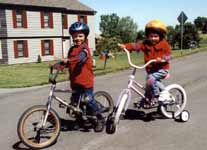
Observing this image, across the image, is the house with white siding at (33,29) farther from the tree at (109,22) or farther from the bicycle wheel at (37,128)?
the tree at (109,22)

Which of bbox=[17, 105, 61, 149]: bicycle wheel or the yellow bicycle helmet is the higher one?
the yellow bicycle helmet

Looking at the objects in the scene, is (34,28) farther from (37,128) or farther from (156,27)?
(37,128)

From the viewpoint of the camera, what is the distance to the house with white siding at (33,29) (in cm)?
3597

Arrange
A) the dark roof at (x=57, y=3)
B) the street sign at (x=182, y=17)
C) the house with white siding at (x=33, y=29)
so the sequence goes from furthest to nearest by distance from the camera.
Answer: the dark roof at (x=57, y=3), the house with white siding at (x=33, y=29), the street sign at (x=182, y=17)

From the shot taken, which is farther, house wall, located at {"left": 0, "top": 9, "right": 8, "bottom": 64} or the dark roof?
the dark roof

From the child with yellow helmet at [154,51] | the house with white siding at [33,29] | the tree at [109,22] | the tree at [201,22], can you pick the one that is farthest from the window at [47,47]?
the tree at [109,22]

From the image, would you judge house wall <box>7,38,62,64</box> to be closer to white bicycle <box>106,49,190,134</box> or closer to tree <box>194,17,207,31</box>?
white bicycle <box>106,49,190,134</box>

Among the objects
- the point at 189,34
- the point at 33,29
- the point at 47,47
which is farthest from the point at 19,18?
the point at 189,34

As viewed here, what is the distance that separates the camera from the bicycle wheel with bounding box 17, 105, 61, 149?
6.14m

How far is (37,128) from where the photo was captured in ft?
20.4

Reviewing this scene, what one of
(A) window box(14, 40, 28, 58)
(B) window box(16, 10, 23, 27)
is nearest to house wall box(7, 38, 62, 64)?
(A) window box(14, 40, 28, 58)

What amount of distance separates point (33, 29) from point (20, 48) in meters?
2.05

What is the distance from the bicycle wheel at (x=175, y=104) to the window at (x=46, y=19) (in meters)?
32.2

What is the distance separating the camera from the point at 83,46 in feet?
22.5
